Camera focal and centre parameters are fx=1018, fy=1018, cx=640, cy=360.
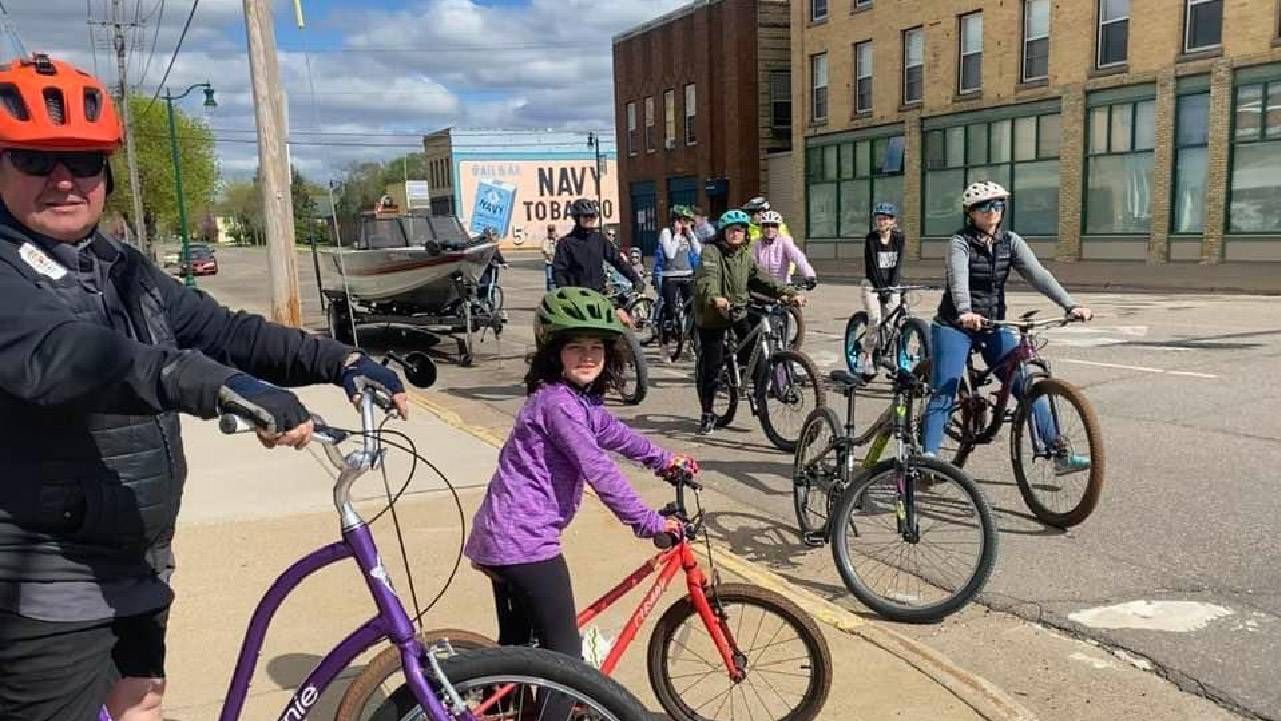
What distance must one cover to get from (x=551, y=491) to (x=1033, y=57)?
90.4 ft

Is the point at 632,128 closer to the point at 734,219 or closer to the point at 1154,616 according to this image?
the point at 734,219

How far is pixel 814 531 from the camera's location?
5516 millimetres

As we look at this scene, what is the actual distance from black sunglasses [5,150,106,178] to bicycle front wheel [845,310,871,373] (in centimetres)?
956

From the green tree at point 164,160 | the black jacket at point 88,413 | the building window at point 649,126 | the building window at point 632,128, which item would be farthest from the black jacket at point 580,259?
the green tree at point 164,160

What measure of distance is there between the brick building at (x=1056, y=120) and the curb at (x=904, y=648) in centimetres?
2135

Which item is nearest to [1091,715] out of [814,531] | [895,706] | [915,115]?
[895,706]

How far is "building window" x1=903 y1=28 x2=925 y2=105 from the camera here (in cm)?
3058

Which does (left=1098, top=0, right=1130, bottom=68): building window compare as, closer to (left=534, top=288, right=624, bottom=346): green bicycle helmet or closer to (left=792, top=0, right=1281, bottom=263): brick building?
(left=792, top=0, right=1281, bottom=263): brick building

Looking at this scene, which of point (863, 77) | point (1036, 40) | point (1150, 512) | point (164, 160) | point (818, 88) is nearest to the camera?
point (1150, 512)

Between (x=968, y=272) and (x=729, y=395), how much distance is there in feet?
9.45

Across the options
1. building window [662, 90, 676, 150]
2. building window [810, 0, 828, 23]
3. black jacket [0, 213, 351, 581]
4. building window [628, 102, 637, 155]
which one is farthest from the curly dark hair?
building window [628, 102, 637, 155]

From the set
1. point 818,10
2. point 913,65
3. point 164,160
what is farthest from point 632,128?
point 164,160

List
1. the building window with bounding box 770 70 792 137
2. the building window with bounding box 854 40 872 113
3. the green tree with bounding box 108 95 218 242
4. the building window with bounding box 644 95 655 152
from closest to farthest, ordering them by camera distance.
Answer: the building window with bounding box 854 40 872 113, the building window with bounding box 770 70 792 137, the building window with bounding box 644 95 655 152, the green tree with bounding box 108 95 218 242

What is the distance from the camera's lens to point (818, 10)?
34.7m
